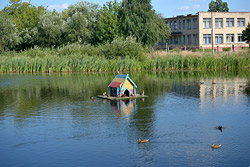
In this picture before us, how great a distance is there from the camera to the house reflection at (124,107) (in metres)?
21.2

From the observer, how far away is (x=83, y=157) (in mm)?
13930

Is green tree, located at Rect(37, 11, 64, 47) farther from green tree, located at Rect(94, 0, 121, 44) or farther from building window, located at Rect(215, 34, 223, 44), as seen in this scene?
building window, located at Rect(215, 34, 223, 44)

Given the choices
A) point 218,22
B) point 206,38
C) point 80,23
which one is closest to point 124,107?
point 80,23

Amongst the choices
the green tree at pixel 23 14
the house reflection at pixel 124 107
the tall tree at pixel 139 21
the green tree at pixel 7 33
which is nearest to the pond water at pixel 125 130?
the house reflection at pixel 124 107

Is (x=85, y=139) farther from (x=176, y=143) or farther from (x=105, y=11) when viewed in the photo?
(x=105, y=11)

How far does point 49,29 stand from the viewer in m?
75.8

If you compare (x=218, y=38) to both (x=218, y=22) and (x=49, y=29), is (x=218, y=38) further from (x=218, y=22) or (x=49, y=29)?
(x=49, y=29)

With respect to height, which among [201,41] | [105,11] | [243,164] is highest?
[105,11]

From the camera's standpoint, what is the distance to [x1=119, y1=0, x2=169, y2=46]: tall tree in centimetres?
7319

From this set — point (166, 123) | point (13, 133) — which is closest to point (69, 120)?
point (13, 133)

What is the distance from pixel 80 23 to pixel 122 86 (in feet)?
167

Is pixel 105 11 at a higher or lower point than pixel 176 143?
higher

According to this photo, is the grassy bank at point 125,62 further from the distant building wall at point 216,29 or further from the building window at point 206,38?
the building window at point 206,38

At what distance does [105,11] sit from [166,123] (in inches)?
2470
